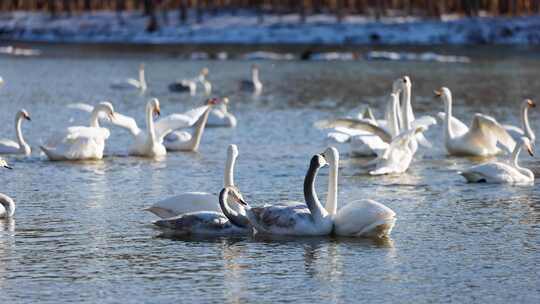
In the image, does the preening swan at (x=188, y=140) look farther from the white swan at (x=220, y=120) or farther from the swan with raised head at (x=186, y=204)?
the swan with raised head at (x=186, y=204)

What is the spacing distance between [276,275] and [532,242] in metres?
2.63

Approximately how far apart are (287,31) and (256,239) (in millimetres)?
57445

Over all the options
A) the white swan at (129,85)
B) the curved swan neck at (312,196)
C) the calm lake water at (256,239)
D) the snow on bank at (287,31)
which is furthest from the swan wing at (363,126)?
the snow on bank at (287,31)

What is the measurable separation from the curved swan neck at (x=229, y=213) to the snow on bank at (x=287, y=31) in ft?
175

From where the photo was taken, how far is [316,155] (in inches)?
462

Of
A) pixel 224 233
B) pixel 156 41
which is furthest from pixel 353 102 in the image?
pixel 156 41

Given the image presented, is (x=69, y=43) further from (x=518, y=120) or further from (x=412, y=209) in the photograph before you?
(x=412, y=209)

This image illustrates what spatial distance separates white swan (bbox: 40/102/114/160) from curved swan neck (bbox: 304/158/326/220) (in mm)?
6459

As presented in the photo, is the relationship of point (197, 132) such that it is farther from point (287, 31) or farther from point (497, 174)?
point (287, 31)

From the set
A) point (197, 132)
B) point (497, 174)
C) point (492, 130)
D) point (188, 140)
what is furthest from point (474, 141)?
point (188, 140)

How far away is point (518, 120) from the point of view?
24.8m

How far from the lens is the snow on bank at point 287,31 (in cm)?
6550

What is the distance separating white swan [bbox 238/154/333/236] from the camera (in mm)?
11727

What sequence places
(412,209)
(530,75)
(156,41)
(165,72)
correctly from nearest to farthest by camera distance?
(412,209)
(530,75)
(165,72)
(156,41)
